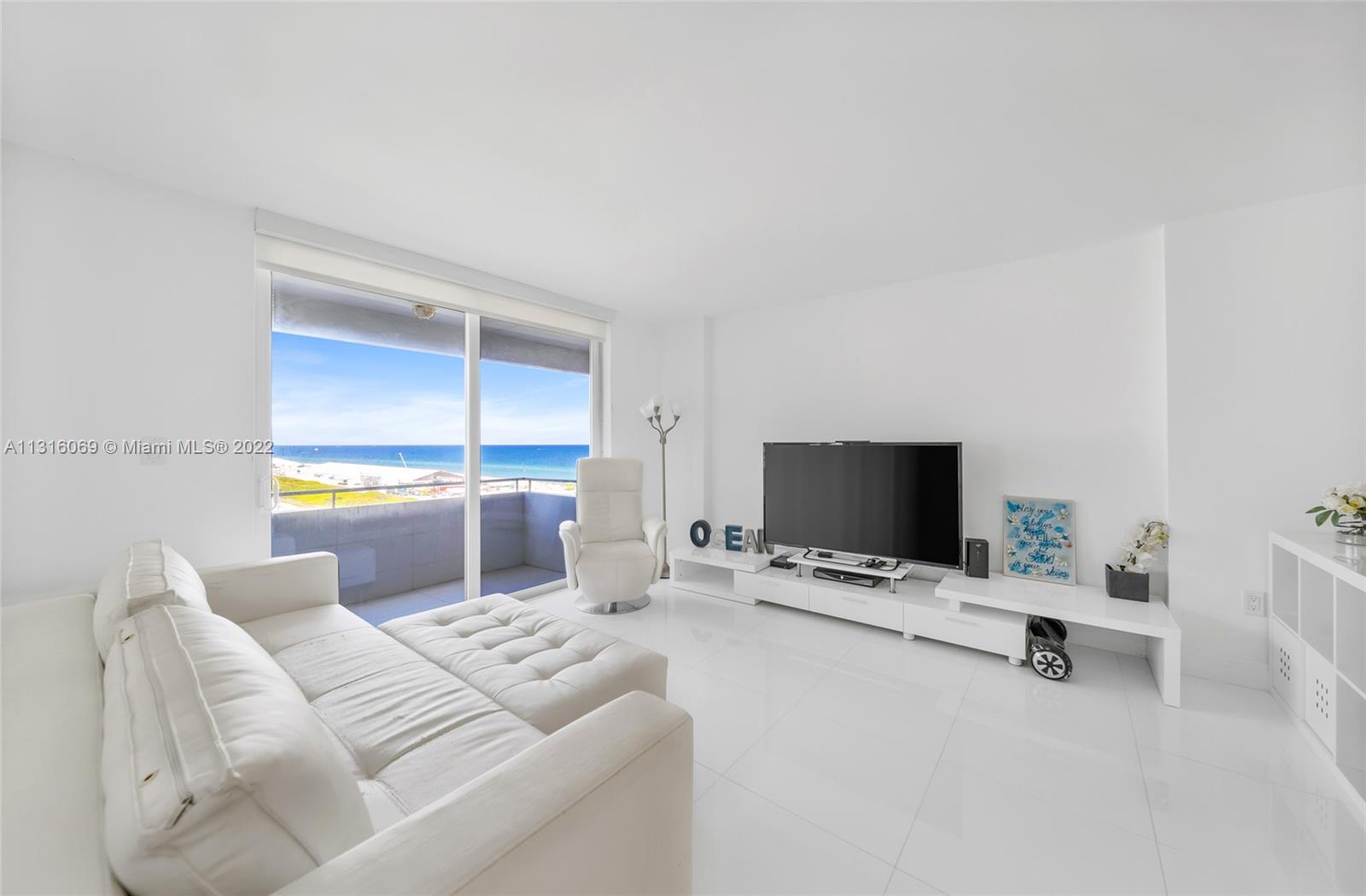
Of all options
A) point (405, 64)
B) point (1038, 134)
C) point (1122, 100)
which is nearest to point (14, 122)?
point (405, 64)

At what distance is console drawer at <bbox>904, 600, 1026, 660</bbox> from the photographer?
2.72 m

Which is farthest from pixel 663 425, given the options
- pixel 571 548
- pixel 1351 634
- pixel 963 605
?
pixel 1351 634

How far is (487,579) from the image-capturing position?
3.75 meters

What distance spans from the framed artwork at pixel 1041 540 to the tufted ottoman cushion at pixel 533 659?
245cm

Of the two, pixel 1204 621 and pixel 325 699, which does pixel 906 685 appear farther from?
pixel 325 699

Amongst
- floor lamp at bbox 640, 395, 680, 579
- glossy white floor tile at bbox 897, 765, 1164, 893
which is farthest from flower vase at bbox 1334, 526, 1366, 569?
floor lamp at bbox 640, 395, 680, 579

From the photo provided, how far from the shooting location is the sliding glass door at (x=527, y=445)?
145 inches

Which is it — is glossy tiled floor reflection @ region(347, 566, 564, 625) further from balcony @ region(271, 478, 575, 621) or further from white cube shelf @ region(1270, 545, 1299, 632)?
white cube shelf @ region(1270, 545, 1299, 632)

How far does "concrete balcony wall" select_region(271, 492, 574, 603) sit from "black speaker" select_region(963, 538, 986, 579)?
3.03 m

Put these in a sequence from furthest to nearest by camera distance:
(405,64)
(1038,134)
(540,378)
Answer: (540,378) → (1038,134) → (405,64)

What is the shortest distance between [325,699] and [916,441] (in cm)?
337

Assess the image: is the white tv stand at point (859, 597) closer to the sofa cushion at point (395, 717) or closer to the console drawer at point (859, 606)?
the console drawer at point (859, 606)

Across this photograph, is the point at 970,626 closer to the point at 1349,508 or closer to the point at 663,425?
the point at 1349,508

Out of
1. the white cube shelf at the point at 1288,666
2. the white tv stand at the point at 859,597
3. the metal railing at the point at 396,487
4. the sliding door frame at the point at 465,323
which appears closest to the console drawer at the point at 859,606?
the white tv stand at the point at 859,597
